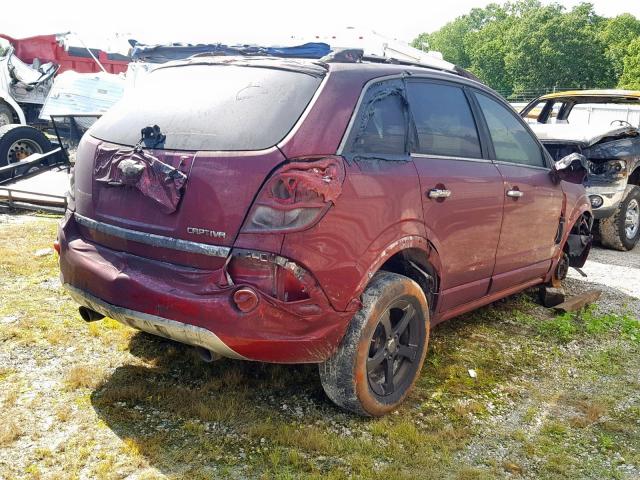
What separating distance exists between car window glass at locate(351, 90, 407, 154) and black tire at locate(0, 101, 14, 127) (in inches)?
442

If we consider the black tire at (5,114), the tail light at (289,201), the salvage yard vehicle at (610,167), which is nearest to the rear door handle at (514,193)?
the tail light at (289,201)

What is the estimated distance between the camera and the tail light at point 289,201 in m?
2.71

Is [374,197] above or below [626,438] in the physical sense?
above

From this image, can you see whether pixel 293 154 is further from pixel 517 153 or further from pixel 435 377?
pixel 517 153

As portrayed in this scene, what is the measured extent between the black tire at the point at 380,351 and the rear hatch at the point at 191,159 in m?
0.76

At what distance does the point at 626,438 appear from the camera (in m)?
3.25

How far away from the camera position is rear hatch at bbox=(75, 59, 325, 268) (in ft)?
9.05

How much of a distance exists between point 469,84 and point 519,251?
4.04ft

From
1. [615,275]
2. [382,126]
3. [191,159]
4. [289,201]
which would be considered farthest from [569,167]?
[191,159]

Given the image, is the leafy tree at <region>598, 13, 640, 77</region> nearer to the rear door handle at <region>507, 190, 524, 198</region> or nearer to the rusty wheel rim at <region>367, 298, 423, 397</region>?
the rear door handle at <region>507, 190, 524, 198</region>

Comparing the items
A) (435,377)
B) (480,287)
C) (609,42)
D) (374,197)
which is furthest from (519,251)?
(609,42)

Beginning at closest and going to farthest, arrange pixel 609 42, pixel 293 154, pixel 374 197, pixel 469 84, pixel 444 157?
pixel 293 154
pixel 374 197
pixel 444 157
pixel 469 84
pixel 609 42

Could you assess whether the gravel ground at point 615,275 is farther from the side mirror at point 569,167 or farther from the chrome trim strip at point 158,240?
A: the chrome trim strip at point 158,240

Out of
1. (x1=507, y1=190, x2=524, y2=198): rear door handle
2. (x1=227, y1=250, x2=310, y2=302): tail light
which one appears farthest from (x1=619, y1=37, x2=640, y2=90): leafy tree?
(x1=227, y1=250, x2=310, y2=302): tail light
